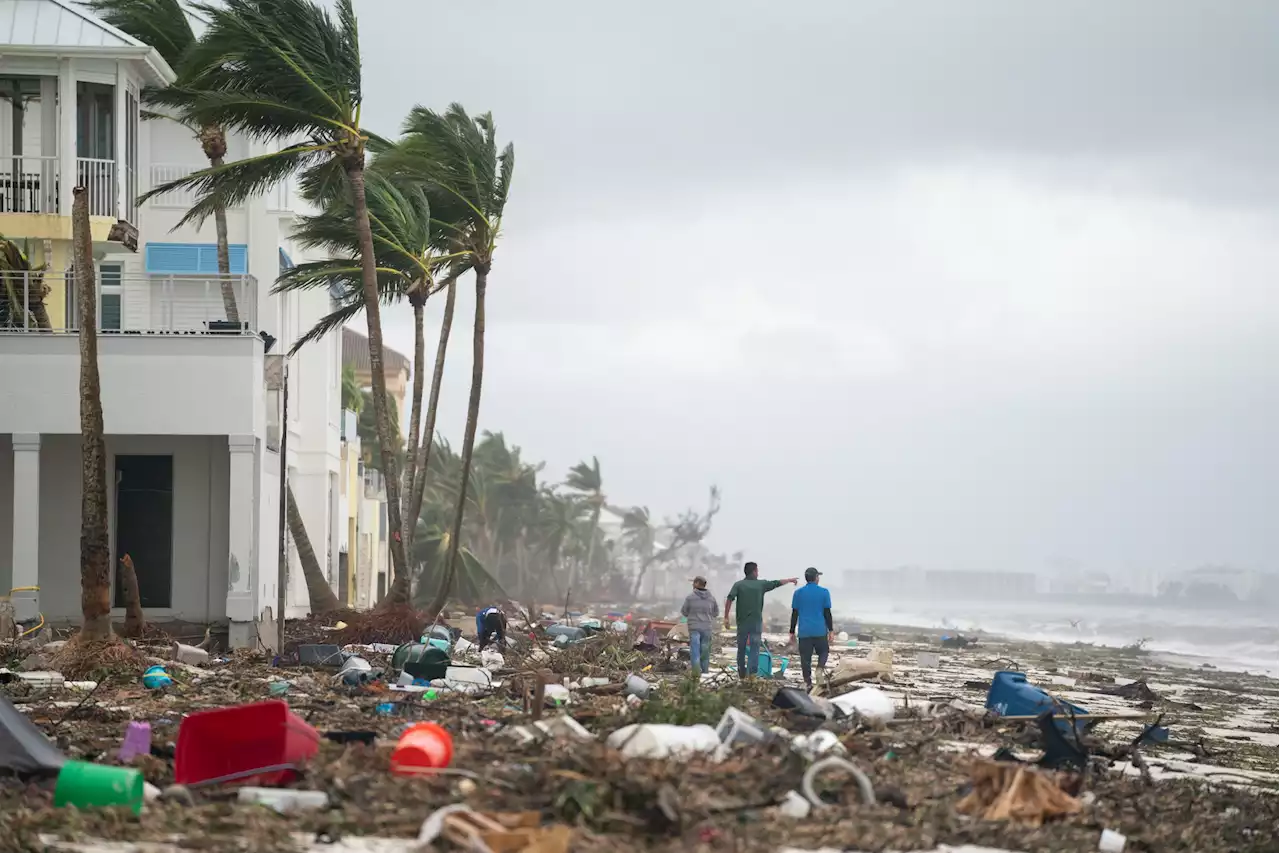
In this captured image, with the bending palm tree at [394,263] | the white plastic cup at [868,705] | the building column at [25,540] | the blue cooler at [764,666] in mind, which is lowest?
the blue cooler at [764,666]

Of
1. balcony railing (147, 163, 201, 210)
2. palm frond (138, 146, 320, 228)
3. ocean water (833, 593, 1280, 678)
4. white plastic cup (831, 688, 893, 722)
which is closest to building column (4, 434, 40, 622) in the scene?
palm frond (138, 146, 320, 228)

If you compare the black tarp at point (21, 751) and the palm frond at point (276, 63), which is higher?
the palm frond at point (276, 63)

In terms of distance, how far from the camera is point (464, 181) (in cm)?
2914

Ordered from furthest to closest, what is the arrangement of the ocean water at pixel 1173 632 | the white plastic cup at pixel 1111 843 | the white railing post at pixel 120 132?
1. the ocean water at pixel 1173 632
2. the white railing post at pixel 120 132
3. the white plastic cup at pixel 1111 843

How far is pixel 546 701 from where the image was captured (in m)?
13.5

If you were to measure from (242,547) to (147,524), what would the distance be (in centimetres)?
278

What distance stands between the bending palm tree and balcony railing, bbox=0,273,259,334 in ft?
12.8

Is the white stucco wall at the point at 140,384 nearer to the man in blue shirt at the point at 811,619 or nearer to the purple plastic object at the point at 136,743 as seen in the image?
the man in blue shirt at the point at 811,619

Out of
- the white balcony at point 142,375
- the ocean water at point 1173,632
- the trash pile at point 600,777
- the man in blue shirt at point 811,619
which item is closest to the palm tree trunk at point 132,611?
the white balcony at point 142,375

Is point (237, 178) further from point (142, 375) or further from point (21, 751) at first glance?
point (21, 751)

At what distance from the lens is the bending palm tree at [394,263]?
92.1 ft

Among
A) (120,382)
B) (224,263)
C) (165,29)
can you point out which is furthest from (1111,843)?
(165,29)

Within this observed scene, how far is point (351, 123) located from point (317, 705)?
13.4 meters

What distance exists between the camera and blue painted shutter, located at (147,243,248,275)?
29125 millimetres
